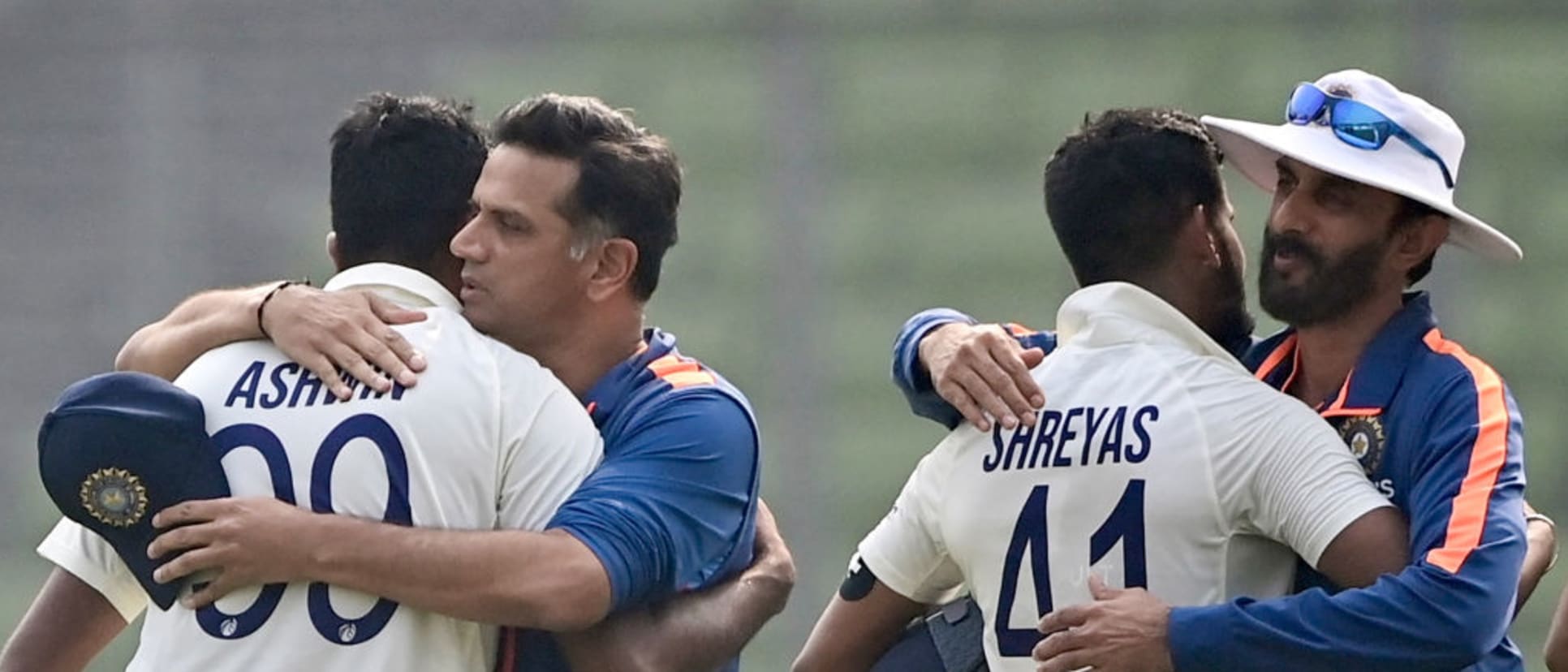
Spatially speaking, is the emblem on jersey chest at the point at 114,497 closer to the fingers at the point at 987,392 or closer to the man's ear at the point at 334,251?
the man's ear at the point at 334,251

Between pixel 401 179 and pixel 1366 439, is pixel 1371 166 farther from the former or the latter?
pixel 401 179

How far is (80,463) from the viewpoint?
2.29m

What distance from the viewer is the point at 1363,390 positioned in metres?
2.40

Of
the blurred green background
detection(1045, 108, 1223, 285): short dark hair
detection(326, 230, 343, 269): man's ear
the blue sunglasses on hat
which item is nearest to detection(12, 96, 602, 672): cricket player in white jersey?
detection(326, 230, 343, 269): man's ear

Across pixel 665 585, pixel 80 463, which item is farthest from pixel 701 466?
pixel 80 463

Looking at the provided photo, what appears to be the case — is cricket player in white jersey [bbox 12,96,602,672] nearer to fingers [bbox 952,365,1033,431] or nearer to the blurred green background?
fingers [bbox 952,365,1033,431]

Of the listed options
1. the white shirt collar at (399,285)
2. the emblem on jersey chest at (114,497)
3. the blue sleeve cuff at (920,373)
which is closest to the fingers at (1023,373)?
the blue sleeve cuff at (920,373)

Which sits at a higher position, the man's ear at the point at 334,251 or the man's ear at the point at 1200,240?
the man's ear at the point at 1200,240

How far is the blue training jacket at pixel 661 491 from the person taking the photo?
2332 mm

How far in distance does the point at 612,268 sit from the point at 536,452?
30cm

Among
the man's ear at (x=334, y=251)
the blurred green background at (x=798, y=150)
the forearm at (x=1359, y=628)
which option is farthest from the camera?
the blurred green background at (x=798, y=150)

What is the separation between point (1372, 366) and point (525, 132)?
0.95 m

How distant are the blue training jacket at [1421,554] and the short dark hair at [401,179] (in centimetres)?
93

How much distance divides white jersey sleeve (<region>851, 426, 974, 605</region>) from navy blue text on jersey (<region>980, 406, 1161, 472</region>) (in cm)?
Result: 9
